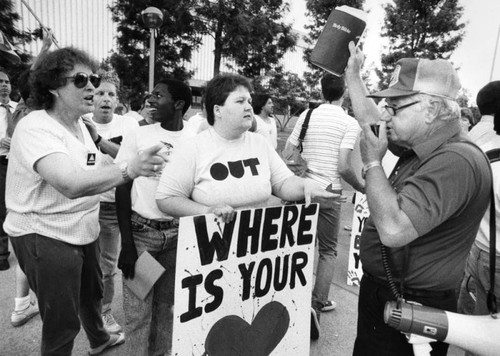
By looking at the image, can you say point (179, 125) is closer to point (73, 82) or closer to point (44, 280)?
point (73, 82)

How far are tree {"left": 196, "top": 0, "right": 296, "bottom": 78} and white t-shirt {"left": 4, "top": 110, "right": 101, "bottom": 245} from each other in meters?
17.4

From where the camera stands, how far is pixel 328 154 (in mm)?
3137

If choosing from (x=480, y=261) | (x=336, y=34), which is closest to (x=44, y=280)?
(x=336, y=34)

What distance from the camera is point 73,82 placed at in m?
1.99

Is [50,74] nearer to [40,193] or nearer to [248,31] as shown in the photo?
[40,193]

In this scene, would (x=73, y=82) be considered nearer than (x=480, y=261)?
Yes

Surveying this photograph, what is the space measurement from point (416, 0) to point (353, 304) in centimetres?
2709

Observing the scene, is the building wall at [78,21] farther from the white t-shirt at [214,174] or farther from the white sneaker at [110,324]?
the white t-shirt at [214,174]

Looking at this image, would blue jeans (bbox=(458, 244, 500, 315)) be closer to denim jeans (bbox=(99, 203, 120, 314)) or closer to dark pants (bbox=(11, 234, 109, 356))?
dark pants (bbox=(11, 234, 109, 356))

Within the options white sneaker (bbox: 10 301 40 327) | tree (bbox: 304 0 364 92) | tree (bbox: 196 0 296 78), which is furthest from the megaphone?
tree (bbox: 304 0 364 92)

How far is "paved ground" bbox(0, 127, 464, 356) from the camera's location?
8.89 ft

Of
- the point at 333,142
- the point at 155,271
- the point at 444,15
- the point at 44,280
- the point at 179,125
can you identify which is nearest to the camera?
the point at 44,280

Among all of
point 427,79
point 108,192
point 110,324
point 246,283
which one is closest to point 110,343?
point 110,324

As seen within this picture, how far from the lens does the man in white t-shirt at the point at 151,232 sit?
2244 millimetres
